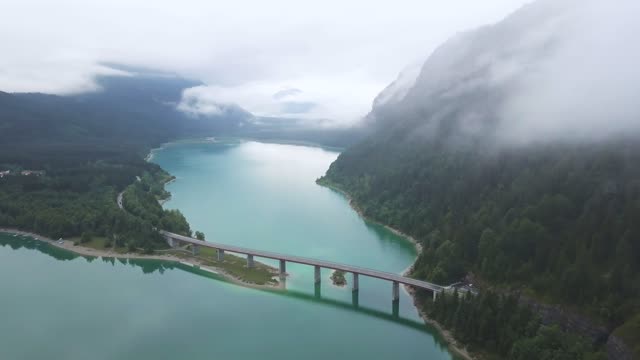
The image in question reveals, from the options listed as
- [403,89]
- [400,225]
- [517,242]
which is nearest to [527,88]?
[400,225]

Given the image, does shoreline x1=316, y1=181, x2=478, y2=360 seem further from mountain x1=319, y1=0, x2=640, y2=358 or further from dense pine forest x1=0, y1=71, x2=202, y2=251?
dense pine forest x1=0, y1=71, x2=202, y2=251

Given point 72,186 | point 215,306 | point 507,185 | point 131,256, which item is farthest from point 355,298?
point 72,186

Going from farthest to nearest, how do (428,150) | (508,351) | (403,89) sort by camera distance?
(403,89)
(428,150)
(508,351)

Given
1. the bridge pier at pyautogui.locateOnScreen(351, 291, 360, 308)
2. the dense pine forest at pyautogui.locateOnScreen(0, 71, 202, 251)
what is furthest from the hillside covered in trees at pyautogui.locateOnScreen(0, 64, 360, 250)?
the bridge pier at pyautogui.locateOnScreen(351, 291, 360, 308)

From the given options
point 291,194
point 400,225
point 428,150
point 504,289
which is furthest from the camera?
point 291,194

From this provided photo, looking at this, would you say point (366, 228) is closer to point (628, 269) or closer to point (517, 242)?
point (517, 242)

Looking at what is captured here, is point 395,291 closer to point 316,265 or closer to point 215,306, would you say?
point 316,265
